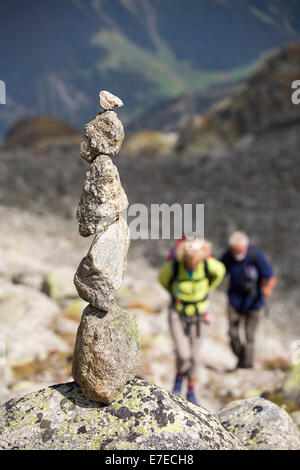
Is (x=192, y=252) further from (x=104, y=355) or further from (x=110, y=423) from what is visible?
(x=110, y=423)

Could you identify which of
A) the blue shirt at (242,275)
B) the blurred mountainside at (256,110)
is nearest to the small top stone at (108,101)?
the blue shirt at (242,275)

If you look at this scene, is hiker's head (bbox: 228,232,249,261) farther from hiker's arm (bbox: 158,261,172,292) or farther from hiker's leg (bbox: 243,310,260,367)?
hiker's arm (bbox: 158,261,172,292)

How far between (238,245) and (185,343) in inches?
105

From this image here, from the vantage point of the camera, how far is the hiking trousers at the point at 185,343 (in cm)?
795

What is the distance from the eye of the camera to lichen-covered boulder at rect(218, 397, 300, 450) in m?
4.70

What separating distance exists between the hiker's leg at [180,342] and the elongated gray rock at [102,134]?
4.68m

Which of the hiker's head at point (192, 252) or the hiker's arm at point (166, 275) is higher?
the hiker's head at point (192, 252)

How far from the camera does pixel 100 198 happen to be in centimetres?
422

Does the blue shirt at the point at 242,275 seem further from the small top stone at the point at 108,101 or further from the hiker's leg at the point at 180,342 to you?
the small top stone at the point at 108,101

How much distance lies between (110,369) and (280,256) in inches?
704

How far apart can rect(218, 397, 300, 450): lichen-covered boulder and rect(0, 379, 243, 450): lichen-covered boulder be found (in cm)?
55

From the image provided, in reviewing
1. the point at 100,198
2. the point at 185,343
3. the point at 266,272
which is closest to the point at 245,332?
the point at 266,272

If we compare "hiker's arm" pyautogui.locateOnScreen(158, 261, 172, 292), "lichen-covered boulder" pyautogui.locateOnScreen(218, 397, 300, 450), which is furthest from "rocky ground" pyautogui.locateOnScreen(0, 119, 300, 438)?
"lichen-covered boulder" pyautogui.locateOnScreen(218, 397, 300, 450)
